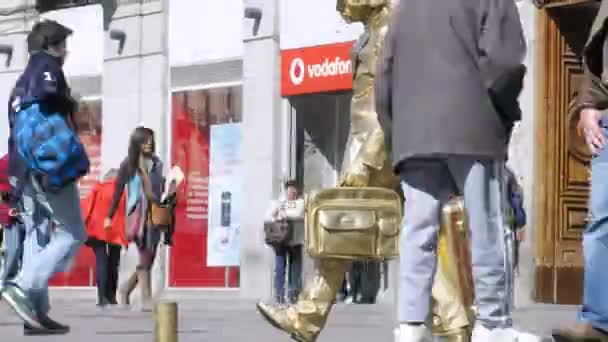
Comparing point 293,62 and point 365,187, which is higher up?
point 293,62

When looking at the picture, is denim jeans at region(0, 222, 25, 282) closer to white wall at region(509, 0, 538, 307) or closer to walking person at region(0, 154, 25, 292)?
walking person at region(0, 154, 25, 292)

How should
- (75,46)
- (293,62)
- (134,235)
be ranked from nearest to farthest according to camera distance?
1. (134,235)
2. (293,62)
3. (75,46)

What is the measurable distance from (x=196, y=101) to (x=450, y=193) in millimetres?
16773

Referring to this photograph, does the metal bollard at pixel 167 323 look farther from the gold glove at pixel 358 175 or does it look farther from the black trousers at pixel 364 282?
the black trousers at pixel 364 282

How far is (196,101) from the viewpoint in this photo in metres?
23.8

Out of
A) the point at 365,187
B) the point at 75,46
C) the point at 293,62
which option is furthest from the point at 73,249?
the point at 75,46

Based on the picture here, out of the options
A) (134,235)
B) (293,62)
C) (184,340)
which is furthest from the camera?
(293,62)

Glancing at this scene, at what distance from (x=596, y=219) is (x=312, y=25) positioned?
15890 mm

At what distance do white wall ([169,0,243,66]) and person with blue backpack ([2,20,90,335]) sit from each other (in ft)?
41.1

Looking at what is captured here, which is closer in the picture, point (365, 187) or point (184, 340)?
point (365, 187)

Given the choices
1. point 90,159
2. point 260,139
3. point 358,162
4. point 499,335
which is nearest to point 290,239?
point 260,139

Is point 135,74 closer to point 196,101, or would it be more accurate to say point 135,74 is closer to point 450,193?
point 196,101

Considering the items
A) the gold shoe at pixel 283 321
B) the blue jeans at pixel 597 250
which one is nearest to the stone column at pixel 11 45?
the gold shoe at pixel 283 321

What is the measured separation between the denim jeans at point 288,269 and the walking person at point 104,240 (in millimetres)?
2401
